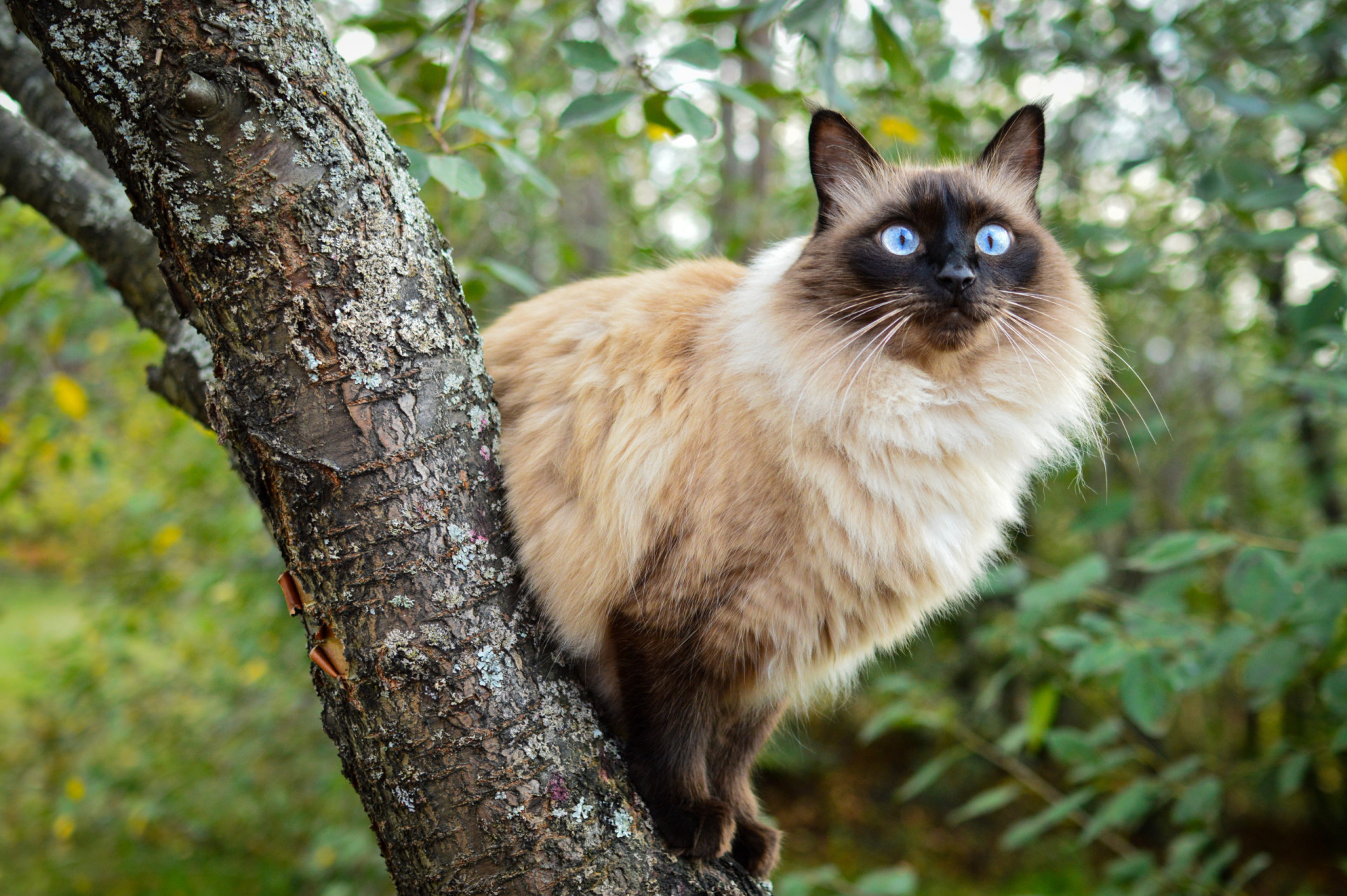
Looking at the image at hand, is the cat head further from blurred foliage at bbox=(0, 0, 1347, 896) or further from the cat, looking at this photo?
blurred foliage at bbox=(0, 0, 1347, 896)

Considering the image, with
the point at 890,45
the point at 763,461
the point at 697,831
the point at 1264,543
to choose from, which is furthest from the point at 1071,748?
the point at 890,45

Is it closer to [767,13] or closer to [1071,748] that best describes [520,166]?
[767,13]

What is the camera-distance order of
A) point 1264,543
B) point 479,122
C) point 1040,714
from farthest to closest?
1. point 1040,714
2. point 1264,543
3. point 479,122

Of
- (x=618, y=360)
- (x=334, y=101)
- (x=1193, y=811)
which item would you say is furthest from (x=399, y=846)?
(x=1193, y=811)

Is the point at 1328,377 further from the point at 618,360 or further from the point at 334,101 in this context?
the point at 334,101

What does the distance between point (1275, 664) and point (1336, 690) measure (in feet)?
0.47

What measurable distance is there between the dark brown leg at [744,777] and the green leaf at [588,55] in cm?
154

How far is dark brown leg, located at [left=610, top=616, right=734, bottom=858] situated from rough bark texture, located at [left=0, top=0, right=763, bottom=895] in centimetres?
11

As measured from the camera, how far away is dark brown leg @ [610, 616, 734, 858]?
1.56 m

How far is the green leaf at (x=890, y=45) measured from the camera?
2045 millimetres

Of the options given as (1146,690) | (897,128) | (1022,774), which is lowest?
(1022,774)

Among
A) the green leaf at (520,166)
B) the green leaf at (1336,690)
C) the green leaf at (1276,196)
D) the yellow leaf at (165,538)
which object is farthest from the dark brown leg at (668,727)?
the yellow leaf at (165,538)

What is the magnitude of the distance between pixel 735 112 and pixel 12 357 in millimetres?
4314

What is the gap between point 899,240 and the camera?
1.86m
